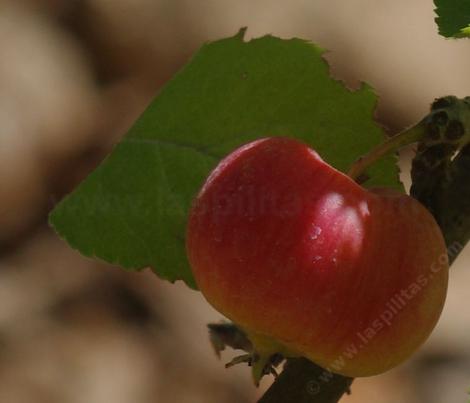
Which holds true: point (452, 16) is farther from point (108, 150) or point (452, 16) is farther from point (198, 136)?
point (108, 150)

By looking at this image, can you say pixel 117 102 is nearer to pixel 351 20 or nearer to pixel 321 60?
pixel 351 20

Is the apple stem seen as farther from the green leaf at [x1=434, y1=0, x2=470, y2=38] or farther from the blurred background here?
the blurred background

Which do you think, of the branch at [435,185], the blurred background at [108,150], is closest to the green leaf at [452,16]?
the branch at [435,185]

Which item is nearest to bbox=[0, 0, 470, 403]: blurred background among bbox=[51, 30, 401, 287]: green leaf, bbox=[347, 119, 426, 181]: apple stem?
bbox=[51, 30, 401, 287]: green leaf

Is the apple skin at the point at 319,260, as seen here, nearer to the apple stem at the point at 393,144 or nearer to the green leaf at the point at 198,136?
the apple stem at the point at 393,144

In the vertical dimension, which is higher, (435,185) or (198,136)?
(435,185)

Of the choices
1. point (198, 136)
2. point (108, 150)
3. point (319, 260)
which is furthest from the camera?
point (108, 150)

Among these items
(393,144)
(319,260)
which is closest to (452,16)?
(393,144)
